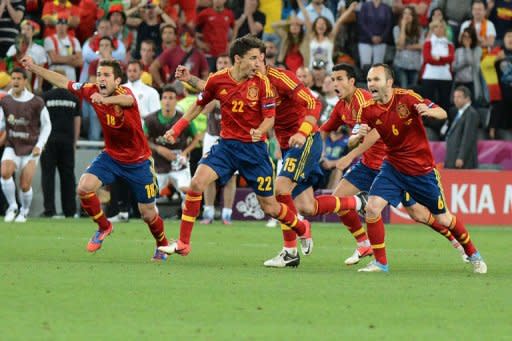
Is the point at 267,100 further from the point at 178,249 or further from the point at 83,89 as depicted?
the point at 83,89

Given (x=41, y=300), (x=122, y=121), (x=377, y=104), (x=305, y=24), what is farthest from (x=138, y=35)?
(x=41, y=300)

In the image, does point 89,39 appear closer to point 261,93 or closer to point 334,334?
point 261,93

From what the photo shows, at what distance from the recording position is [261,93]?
541 inches

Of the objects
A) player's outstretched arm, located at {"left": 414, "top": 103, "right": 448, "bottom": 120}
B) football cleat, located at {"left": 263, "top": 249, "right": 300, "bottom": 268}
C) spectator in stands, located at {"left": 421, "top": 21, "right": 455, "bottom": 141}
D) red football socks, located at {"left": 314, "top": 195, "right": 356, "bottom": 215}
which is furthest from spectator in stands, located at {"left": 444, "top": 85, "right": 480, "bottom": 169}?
player's outstretched arm, located at {"left": 414, "top": 103, "right": 448, "bottom": 120}

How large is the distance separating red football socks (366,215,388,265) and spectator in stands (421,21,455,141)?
458 inches

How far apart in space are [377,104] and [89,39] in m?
12.5

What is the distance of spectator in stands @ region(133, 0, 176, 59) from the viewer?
25.2 m

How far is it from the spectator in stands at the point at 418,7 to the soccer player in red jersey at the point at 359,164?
11335mm

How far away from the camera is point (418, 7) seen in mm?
26266

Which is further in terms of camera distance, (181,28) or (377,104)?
(181,28)

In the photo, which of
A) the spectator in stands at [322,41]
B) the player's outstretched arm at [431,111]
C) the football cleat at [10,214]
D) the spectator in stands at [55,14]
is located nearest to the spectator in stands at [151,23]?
the spectator in stands at [55,14]

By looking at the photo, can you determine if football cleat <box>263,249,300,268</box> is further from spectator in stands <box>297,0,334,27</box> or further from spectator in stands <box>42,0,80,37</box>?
spectator in stands <box>297,0,334,27</box>

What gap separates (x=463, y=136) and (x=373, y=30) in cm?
317

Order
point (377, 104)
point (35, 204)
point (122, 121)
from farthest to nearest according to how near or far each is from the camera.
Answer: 1. point (35, 204)
2. point (122, 121)
3. point (377, 104)
